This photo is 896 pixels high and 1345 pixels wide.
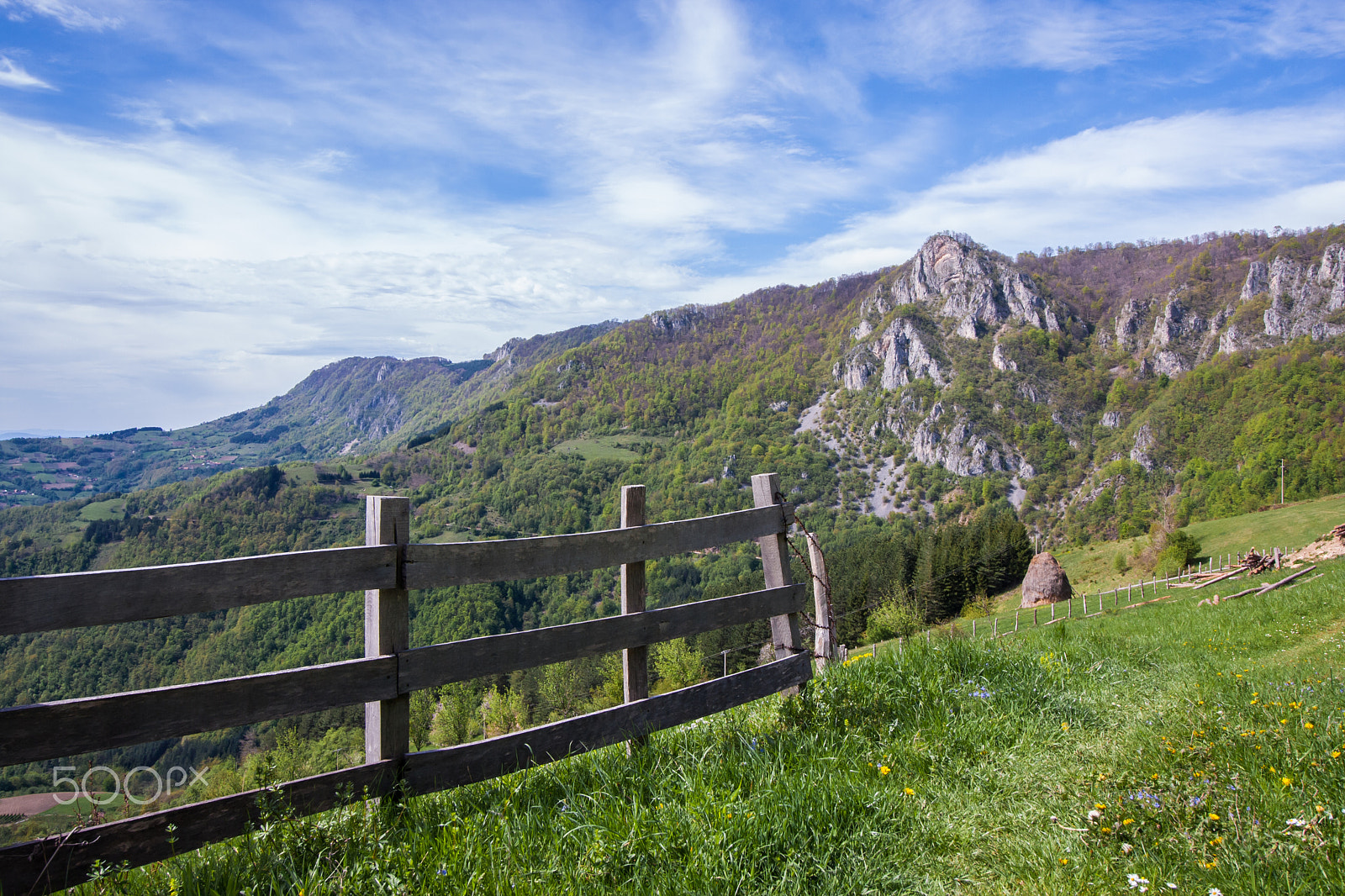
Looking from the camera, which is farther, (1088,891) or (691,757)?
(691,757)

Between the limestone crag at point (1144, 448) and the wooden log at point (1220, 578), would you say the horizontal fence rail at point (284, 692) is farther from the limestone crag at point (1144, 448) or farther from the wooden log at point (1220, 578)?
the limestone crag at point (1144, 448)

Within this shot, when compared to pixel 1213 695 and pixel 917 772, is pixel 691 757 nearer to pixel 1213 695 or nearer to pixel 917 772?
pixel 917 772

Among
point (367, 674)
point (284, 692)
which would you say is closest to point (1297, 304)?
point (367, 674)

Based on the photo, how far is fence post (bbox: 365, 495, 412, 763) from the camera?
3.32m

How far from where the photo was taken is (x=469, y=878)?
247 cm

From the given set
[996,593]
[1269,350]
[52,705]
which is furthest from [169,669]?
[1269,350]

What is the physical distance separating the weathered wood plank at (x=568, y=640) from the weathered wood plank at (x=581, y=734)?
0.36m

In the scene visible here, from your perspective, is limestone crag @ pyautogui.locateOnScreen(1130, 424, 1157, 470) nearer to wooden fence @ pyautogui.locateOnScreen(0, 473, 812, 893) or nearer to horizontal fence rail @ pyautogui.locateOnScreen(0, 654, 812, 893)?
horizontal fence rail @ pyautogui.locateOnScreen(0, 654, 812, 893)

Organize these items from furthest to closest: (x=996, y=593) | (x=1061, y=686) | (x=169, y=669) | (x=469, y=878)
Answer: (x=169, y=669) → (x=996, y=593) → (x=1061, y=686) → (x=469, y=878)

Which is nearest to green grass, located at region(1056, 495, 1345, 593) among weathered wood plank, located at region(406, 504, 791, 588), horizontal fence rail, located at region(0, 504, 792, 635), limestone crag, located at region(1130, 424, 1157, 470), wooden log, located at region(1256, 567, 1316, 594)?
wooden log, located at region(1256, 567, 1316, 594)

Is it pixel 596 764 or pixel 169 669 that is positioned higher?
pixel 596 764

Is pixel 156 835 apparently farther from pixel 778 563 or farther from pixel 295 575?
pixel 778 563

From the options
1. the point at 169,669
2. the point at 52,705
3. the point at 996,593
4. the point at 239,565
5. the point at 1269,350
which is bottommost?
the point at 169,669

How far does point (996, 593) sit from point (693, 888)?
7515 cm
